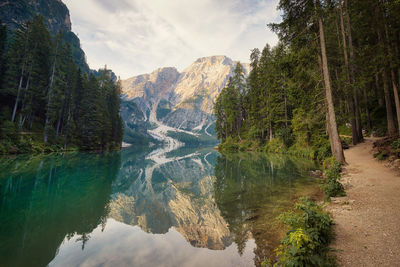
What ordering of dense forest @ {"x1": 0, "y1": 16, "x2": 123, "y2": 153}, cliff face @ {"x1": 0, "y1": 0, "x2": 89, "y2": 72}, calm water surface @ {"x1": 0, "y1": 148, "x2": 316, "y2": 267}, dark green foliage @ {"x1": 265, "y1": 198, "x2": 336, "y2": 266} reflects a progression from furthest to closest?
cliff face @ {"x1": 0, "y1": 0, "x2": 89, "y2": 72} → dense forest @ {"x1": 0, "y1": 16, "x2": 123, "y2": 153} → calm water surface @ {"x1": 0, "y1": 148, "x2": 316, "y2": 267} → dark green foliage @ {"x1": 265, "y1": 198, "x2": 336, "y2": 266}

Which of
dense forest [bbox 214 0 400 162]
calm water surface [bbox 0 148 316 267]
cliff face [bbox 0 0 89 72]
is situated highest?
cliff face [bbox 0 0 89 72]

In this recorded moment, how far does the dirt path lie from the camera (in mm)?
3488

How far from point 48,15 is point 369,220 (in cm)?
17246

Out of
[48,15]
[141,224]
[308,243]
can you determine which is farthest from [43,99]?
[48,15]

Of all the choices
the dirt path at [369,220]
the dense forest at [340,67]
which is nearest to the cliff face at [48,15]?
the dense forest at [340,67]

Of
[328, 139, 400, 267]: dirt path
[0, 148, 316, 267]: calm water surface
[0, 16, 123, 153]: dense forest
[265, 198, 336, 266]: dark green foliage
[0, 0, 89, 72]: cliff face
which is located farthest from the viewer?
[0, 0, 89, 72]: cliff face

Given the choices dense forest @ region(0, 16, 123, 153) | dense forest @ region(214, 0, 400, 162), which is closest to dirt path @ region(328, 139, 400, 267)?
dense forest @ region(214, 0, 400, 162)

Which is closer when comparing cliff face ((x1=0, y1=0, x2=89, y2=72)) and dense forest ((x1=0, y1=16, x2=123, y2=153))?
dense forest ((x1=0, y1=16, x2=123, y2=153))

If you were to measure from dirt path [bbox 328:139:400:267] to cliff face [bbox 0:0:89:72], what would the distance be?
11791 cm

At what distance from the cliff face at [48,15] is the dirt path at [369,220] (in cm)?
11791

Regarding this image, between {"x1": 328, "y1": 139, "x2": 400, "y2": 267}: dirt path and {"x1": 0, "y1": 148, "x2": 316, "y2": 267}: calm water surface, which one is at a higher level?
{"x1": 328, "y1": 139, "x2": 400, "y2": 267}: dirt path

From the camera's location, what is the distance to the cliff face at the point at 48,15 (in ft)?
260

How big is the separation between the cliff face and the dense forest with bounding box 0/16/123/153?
6109 centimetres

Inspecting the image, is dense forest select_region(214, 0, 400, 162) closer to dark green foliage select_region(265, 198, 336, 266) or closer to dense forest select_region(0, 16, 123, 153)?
dark green foliage select_region(265, 198, 336, 266)
